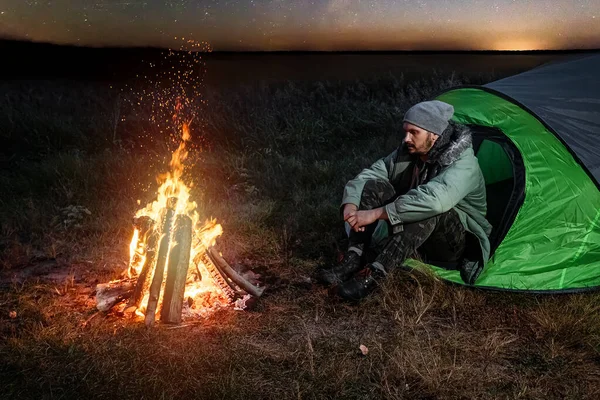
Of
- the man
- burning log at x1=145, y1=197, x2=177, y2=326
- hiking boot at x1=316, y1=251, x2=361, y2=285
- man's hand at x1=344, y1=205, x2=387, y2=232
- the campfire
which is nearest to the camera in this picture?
burning log at x1=145, y1=197, x2=177, y2=326

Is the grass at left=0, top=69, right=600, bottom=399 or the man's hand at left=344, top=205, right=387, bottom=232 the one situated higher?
the man's hand at left=344, top=205, right=387, bottom=232

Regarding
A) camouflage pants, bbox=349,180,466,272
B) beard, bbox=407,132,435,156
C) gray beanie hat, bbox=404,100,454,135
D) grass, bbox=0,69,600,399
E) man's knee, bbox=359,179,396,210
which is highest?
gray beanie hat, bbox=404,100,454,135

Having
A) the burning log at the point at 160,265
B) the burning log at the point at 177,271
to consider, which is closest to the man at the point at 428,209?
the burning log at the point at 177,271

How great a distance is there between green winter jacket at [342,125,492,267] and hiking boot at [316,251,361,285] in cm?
47

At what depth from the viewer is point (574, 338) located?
11.7ft

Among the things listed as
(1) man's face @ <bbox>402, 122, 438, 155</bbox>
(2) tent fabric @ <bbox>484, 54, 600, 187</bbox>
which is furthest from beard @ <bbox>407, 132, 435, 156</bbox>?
(2) tent fabric @ <bbox>484, 54, 600, 187</bbox>

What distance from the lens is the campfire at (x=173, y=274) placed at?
12.4 ft

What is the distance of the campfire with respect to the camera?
3777mm

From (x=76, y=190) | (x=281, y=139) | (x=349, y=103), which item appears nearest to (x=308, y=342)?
(x=76, y=190)

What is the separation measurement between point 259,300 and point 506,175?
9.29 feet

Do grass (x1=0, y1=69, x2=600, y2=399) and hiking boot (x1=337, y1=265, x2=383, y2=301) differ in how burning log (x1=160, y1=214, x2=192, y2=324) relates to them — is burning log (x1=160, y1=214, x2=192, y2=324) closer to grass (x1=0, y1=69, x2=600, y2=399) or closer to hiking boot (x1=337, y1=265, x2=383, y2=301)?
grass (x1=0, y1=69, x2=600, y2=399)

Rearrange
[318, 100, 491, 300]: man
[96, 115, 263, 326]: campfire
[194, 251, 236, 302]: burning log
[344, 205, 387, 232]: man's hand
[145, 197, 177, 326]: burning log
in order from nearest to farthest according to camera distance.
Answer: [145, 197, 177, 326]: burning log, [96, 115, 263, 326]: campfire, [318, 100, 491, 300]: man, [344, 205, 387, 232]: man's hand, [194, 251, 236, 302]: burning log

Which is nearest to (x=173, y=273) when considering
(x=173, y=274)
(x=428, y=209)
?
(x=173, y=274)

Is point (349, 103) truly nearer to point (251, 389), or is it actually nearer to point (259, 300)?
point (259, 300)
